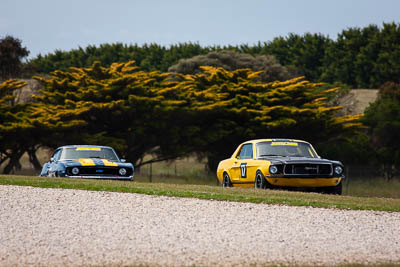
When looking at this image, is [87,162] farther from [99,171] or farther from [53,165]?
[53,165]

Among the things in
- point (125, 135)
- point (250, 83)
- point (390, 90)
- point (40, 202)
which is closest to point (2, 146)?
point (125, 135)

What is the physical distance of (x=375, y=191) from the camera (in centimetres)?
2850

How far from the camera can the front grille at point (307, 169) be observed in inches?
560

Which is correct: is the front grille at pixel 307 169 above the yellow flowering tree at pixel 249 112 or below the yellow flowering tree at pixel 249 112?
below

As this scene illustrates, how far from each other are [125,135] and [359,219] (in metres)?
23.6

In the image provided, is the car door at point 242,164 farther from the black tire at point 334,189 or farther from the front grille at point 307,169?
the black tire at point 334,189

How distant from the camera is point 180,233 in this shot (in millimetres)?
9195

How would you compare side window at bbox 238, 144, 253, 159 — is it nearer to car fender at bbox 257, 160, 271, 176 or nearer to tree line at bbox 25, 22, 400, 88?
car fender at bbox 257, 160, 271, 176

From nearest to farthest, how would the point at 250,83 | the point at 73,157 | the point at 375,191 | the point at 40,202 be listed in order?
the point at 40,202 < the point at 73,157 < the point at 375,191 < the point at 250,83

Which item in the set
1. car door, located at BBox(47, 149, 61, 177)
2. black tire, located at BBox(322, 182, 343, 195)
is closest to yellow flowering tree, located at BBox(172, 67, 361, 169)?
car door, located at BBox(47, 149, 61, 177)

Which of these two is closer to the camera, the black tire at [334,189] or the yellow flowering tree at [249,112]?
the black tire at [334,189]

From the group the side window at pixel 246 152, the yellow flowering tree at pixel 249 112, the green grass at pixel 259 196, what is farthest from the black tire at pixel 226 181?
the yellow flowering tree at pixel 249 112

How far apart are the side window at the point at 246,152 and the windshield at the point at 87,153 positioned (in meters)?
4.10

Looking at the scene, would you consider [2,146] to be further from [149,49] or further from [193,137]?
[149,49]
